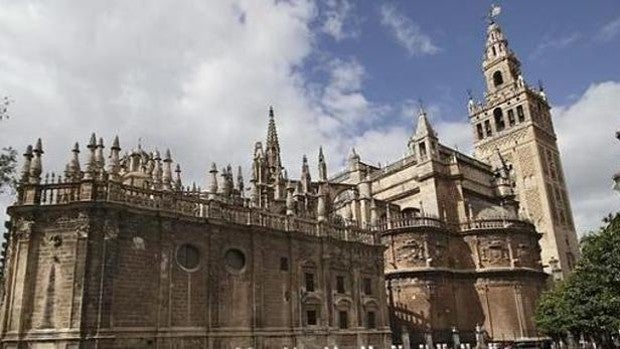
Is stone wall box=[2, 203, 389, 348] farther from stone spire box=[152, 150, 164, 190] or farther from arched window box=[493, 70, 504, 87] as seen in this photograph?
arched window box=[493, 70, 504, 87]

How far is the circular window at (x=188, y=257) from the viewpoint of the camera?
24.4 metres

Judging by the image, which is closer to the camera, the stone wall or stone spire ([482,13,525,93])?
the stone wall

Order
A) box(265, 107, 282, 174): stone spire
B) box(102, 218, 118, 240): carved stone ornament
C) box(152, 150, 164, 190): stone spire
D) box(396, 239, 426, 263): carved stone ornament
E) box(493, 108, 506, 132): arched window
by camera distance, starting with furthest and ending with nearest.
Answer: box(493, 108, 506, 132): arched window < box(265, 107, 282, 174): stone spire < box(396, 239, 426, 263): carved stone ornament < box(152, 150, 164, 190): stone spire < box(102, 218, 118, 240): carved stone ornament

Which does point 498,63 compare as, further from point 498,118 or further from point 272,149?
point 272,149

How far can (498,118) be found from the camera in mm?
66562

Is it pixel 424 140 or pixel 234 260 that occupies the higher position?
pixel 424 140

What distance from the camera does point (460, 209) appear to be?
45.4m

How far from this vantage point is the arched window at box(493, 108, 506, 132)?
6581cm

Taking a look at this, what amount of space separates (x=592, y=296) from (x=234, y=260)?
20.5m

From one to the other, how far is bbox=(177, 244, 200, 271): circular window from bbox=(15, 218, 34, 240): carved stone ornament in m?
6.20

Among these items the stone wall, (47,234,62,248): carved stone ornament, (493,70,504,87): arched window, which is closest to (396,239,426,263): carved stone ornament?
the stone wall

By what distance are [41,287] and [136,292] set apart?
12.1ft

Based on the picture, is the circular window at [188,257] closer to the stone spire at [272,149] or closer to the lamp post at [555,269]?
the stone spire at [272,149]

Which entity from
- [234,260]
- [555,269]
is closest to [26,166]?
[234,260]
